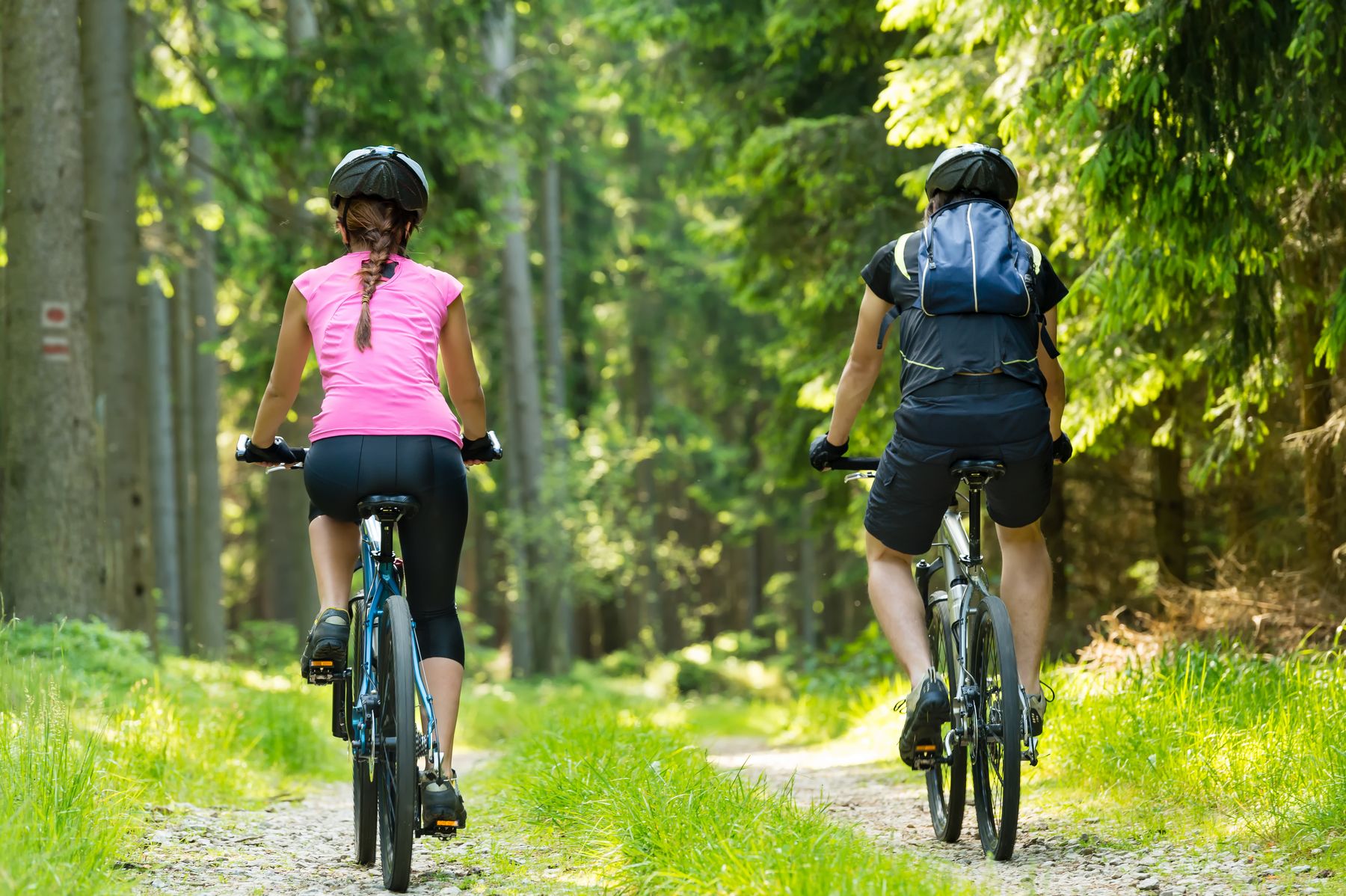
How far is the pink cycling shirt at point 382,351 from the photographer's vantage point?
12.6 feet

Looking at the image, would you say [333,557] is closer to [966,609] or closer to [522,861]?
[522,861]

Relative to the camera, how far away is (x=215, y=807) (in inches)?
209

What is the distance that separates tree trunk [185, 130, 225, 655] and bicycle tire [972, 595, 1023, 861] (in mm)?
11691

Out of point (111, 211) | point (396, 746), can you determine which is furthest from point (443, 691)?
point (111, 211)

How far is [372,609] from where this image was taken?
3908 millimetres

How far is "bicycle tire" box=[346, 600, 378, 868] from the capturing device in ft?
12.8

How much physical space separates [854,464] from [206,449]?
13633 millimetres

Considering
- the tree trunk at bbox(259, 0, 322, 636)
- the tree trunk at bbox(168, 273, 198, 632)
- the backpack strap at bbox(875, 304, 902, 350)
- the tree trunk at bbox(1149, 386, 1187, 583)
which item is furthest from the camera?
the tree trunk at bbox(168, 273, 198, 632)

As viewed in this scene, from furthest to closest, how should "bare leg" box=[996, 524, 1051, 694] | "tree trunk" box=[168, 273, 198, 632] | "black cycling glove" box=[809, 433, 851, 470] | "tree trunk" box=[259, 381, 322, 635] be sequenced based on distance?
"tree trunk" box=[168, 273, 198, 632], "tree trunk" box=[259, 381, 322, 635], "black cycling glove" box=[809, 433, 851, 470], "bare leg" box=[996, 524, 1051, 694]

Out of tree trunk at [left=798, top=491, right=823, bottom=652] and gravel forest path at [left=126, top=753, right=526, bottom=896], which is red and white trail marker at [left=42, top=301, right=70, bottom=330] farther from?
tree trunk at [left=798, top=491, right=823, bottom=652]

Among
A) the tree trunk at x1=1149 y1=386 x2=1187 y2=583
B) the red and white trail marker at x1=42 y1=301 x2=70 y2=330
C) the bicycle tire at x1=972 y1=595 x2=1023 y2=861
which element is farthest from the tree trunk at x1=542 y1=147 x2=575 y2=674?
the bicycle tire at x1=972 y1=595 x2=1023 y2=861

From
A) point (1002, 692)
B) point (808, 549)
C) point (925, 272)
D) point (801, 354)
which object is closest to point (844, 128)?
point (801, 354)

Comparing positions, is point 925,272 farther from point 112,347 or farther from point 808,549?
point 808,549

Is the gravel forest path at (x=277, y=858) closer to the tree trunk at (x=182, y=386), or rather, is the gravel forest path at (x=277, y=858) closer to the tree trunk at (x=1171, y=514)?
the tree trunk at (x=1171, y=514)
